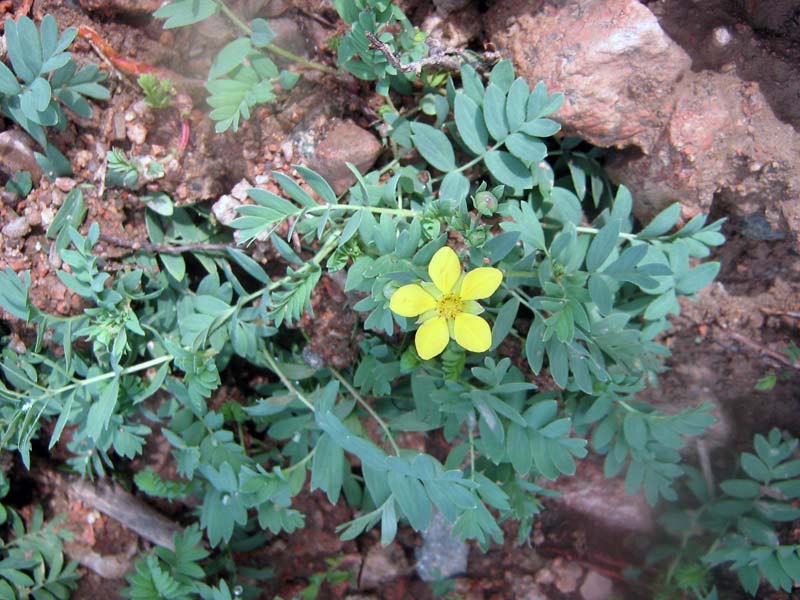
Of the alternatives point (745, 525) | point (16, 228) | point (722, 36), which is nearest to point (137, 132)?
point (16, 228)

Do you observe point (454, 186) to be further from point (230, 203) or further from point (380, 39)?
point (230, 203)

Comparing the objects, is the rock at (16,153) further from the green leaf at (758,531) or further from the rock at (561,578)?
the green leaf at (758,531)

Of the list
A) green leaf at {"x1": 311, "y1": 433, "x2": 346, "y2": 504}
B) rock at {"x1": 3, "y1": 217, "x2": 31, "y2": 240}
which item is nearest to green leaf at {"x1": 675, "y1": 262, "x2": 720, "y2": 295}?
green leaf at {"x1": 311, "y1": 433, "x2": 346, "y2": 504}

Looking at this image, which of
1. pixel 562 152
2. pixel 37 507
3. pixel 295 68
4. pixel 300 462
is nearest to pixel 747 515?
pixel 562 152

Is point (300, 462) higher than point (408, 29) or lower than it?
lower

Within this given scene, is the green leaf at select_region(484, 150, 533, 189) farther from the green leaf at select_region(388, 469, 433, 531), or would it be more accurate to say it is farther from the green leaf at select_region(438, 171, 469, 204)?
the green leaf at select_region(388, 469, 433, 531)

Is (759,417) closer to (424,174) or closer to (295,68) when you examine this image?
(424,174)

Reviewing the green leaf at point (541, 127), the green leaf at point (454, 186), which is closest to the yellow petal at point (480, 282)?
the green leaf at point (454, 186)
